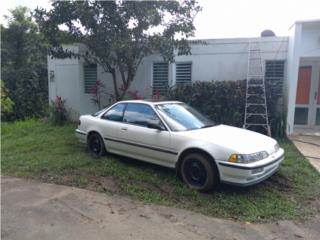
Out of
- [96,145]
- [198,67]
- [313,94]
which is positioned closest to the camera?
[96,145]

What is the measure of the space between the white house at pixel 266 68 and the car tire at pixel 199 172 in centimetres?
511

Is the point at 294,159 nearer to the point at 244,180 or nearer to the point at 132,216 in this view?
the point at 244,180

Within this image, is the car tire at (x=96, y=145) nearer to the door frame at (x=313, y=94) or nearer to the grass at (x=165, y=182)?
the grass at (x=165, y=182)

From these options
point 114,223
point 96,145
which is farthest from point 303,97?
point 114,223

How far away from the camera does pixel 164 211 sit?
438 centimetres

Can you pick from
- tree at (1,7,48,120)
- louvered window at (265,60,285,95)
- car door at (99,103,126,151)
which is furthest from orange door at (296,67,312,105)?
tree at (1,7,48,120)

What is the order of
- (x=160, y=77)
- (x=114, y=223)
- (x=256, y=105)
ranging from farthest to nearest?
(x=160, y=77) → (x=256, y=105) → (x=114, y=223)

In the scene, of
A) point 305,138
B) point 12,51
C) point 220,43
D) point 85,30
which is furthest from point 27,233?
point 12,51

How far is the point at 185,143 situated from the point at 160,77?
20.1ft

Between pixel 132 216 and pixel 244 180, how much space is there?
1.75 metres

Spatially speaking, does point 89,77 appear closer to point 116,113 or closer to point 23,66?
point 116,113

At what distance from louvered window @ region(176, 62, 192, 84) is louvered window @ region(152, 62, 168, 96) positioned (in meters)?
0.43

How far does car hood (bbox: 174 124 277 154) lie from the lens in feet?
15.9

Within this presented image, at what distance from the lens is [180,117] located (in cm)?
593
